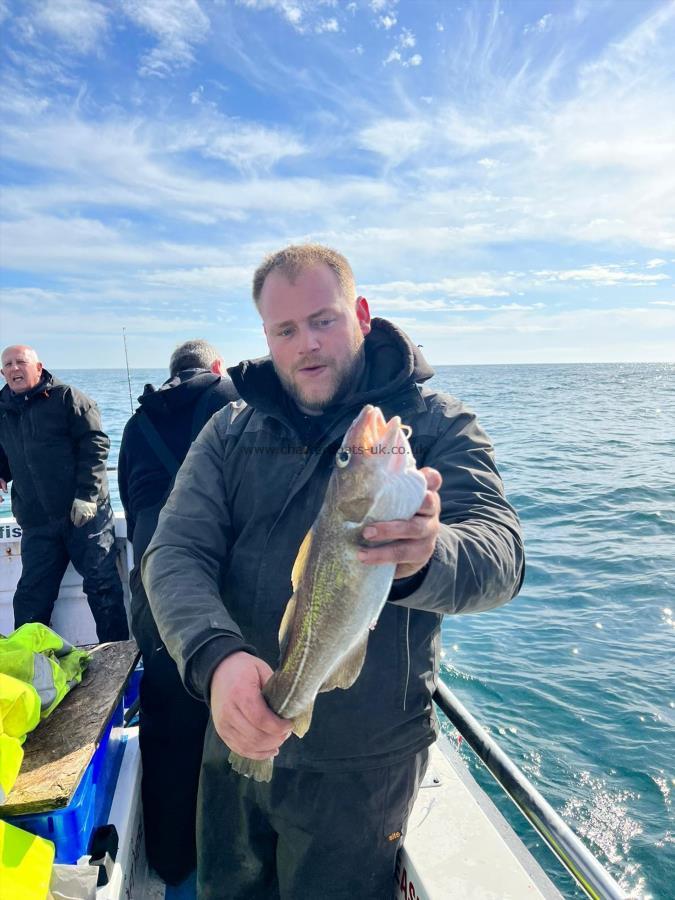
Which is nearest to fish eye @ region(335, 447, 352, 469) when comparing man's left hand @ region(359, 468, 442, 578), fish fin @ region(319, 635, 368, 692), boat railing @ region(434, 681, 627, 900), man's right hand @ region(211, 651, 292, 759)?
man's left hand @ region(359, 468, 442, 578)

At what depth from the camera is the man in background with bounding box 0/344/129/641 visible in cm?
652

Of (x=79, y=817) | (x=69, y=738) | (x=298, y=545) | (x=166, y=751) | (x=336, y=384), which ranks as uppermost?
(x=336, y=384)

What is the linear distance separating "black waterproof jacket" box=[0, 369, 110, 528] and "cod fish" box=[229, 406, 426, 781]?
5.49 m

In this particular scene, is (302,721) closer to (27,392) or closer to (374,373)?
(374,373)

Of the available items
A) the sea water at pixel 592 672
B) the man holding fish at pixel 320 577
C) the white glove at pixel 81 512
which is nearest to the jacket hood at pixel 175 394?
the man holding fish at pixel 320 577

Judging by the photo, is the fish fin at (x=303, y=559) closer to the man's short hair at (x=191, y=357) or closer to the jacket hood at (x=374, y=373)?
the jacket hood at (x=374, y=373)

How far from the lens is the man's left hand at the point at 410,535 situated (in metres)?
1.76

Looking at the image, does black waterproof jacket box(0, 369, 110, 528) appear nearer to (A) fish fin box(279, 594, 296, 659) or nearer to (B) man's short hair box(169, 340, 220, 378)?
(B) man's short hair box(169, 340, 220, 378)

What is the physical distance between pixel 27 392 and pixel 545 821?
256 inches

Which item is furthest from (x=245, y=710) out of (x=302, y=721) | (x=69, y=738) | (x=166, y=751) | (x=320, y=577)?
(x=166, y=751)

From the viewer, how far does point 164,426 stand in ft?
13.6

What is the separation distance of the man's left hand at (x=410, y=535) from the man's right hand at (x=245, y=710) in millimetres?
592

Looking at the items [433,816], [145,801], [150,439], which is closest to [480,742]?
[433,816]

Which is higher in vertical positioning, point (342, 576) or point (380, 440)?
point (380, 440)
